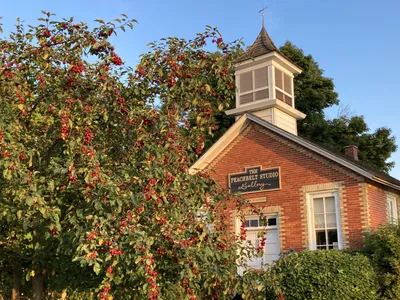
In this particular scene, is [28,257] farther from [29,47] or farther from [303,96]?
[303,96]

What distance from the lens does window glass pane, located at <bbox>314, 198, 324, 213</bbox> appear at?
15.4 meters

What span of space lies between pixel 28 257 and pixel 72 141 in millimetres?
2075

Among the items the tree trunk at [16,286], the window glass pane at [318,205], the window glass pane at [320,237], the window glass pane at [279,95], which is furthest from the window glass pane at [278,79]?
the tree trunk at [16,286]

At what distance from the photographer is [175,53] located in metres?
5.87

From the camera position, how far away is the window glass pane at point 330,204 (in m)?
15.2

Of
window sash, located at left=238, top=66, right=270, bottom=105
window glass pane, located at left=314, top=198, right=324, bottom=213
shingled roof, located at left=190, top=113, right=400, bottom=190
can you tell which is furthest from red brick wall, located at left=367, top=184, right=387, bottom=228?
window sash, located at left=238, top=66, right=270, bottom=105

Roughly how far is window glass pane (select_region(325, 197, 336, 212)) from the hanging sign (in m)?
1.61

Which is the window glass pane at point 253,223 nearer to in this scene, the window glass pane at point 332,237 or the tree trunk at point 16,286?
the window glass pane at point 332,237

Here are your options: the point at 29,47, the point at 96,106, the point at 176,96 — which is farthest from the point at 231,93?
the point at 29,47

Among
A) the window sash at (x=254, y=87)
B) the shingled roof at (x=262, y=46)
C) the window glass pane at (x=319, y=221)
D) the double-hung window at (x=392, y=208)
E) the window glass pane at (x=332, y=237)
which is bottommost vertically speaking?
the window glass pane at (x=332, y=237)

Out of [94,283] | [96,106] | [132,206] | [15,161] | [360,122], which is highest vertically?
[360,122]

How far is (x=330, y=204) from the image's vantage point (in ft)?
50.1

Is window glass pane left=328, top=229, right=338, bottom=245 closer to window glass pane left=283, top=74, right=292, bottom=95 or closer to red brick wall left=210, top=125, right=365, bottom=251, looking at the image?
red brick wall left=210, top=125, right=365, bottom=251

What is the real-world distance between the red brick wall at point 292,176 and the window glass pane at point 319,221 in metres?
0.38
